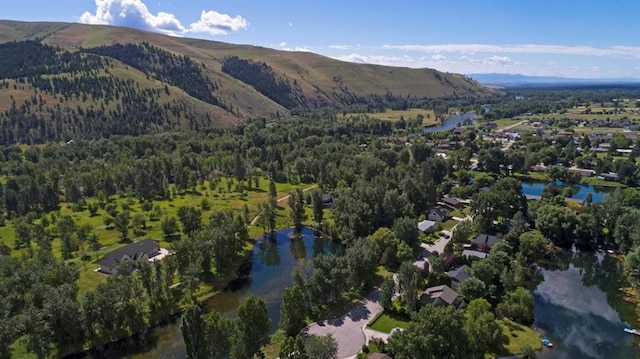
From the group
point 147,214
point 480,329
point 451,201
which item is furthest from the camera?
point 451,201

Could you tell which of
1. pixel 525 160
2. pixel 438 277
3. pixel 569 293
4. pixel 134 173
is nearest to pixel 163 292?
pixel 438 277

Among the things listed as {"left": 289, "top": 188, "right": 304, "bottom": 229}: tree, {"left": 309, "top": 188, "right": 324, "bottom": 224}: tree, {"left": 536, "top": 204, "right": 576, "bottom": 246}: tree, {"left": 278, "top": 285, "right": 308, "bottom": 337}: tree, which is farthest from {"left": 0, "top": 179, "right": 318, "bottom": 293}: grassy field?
{"left": 536, "top": 204, "right": 576, "bottom": 246}: tree

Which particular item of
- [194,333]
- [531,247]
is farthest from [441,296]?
[194,333]

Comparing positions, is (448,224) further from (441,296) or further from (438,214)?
(441,296)

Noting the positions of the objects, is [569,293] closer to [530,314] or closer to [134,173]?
[530,314]

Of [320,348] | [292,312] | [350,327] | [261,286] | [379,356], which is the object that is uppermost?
[320,348]

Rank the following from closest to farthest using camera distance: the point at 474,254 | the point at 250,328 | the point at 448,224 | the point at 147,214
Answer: the point at 250,328 < the point at 474,254 < the point at 448,224 < the point at 147,214
